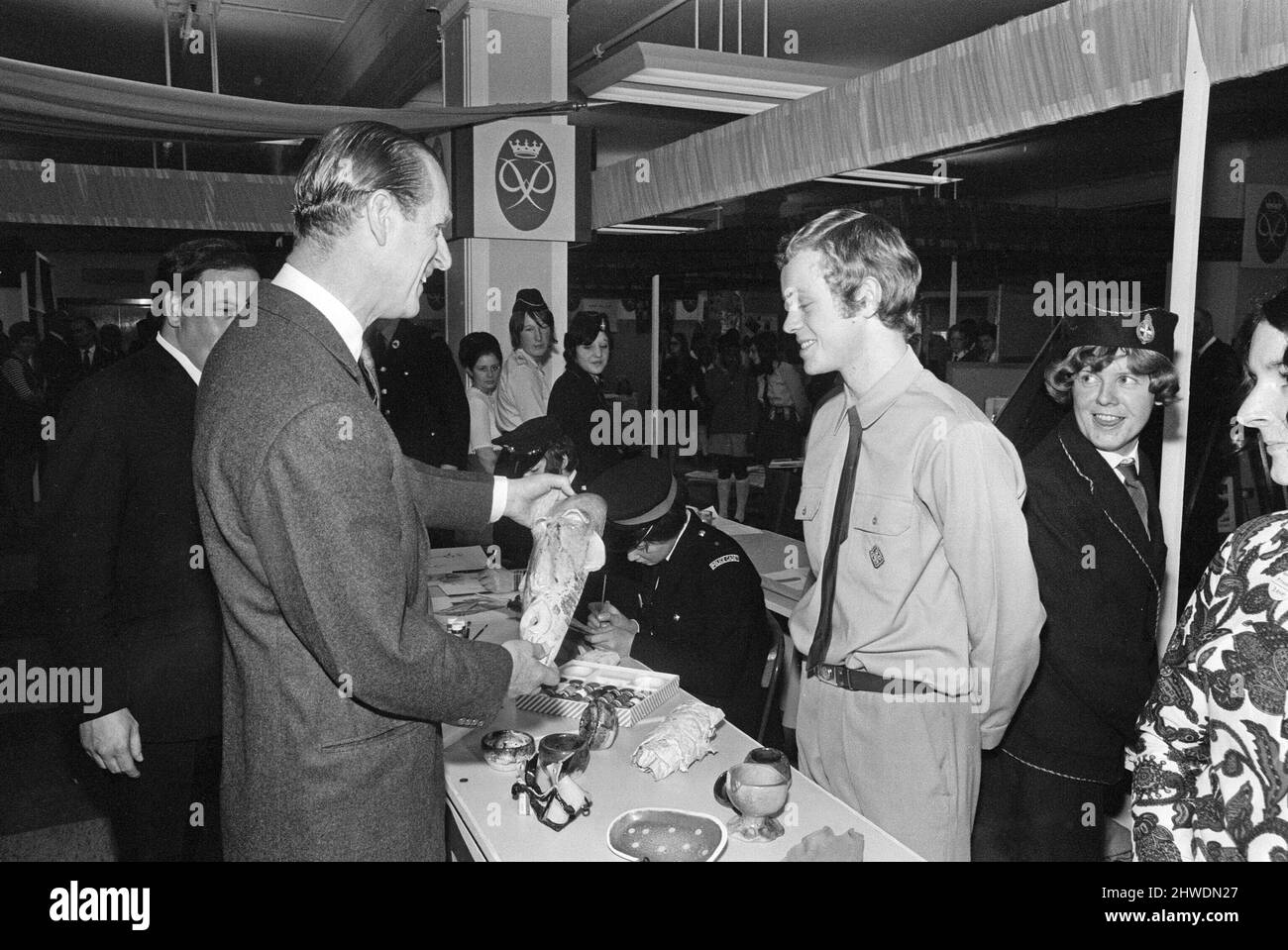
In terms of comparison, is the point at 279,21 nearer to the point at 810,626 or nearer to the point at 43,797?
the point at 43,797

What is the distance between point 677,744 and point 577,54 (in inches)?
265

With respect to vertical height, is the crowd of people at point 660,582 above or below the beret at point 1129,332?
below

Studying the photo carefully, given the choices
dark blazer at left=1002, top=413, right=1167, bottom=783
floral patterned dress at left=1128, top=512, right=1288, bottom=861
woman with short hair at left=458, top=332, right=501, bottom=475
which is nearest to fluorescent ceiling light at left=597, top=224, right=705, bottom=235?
woman with short hair at left=458, top=332, right=501, bottom=475

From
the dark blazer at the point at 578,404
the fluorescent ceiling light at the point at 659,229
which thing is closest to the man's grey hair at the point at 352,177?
the dark blazer at the point at 578,404

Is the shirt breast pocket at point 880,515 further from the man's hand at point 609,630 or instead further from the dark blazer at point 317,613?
the man's hand at point 609,630

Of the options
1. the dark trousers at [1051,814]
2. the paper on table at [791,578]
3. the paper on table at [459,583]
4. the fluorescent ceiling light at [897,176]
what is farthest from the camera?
the fluorescent ceiling light at [897,176]

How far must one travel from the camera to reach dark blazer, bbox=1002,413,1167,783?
2.17 m

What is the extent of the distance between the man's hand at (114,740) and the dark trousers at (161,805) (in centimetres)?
4

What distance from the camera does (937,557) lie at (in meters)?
1.83

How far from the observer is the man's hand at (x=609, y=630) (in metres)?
2.76

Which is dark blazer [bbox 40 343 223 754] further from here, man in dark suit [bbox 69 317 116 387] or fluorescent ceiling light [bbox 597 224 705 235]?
man in dark suit [bbox 69 317 116 387]

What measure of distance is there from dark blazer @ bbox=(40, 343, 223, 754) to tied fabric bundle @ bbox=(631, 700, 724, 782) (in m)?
1.07

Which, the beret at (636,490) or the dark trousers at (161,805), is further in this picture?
the beret at (636,490)
